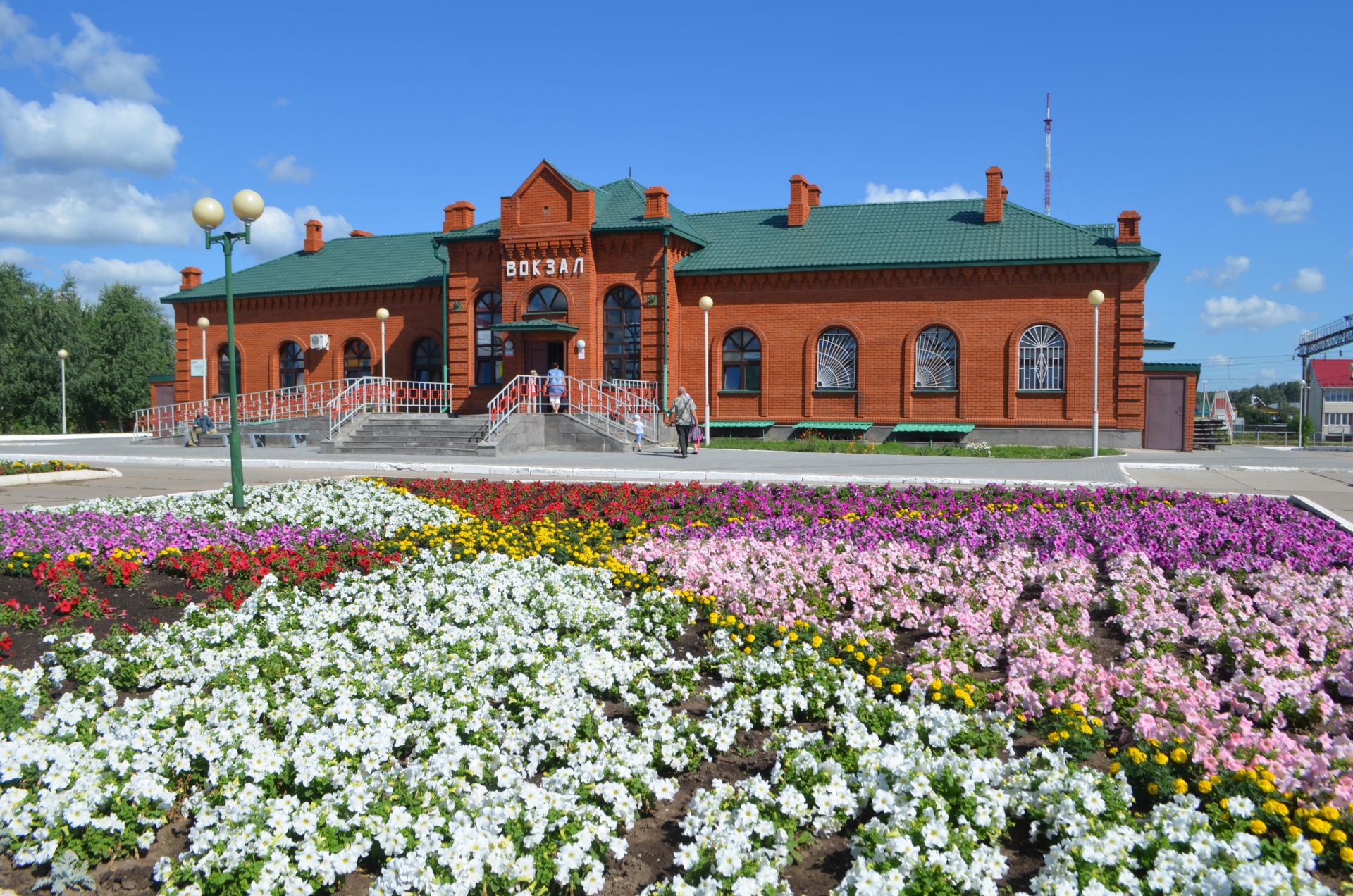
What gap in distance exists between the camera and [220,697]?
15.6 ft

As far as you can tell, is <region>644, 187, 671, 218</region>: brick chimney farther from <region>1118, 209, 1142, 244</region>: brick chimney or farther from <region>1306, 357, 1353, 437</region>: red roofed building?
<region>1306, 357, 1353, 437</region>: red roofed building

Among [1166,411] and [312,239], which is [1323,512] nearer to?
[1166,411]

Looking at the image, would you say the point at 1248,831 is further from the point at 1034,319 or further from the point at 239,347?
the point at 239,347

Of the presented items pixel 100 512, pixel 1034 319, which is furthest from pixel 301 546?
pixel 1034 319

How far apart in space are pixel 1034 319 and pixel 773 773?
24.2m

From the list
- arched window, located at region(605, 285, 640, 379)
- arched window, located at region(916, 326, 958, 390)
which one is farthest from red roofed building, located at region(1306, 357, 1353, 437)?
arched window, located at region(605, 285, 640, 379)

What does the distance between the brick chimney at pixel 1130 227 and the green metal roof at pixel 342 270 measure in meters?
20.1

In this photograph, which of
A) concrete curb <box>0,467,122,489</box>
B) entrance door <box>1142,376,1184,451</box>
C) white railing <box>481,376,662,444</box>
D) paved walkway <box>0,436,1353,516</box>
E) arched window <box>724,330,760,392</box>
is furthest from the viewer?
arched window <box>724,330,760,392</box>

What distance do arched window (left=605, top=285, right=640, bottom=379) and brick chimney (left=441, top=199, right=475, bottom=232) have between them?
6420 millimetres

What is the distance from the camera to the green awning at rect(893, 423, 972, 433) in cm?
2608

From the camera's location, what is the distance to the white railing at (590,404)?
24344 mm

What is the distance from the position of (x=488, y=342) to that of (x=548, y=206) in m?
4.70

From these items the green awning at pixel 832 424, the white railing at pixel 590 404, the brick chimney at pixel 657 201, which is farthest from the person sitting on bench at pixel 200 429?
the green awning at pixel 832 424

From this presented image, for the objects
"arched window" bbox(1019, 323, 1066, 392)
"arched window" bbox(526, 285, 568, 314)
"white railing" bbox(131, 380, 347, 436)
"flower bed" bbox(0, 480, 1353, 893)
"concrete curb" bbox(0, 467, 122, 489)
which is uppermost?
"arched window" bbox(526, 285, 568, 314)
